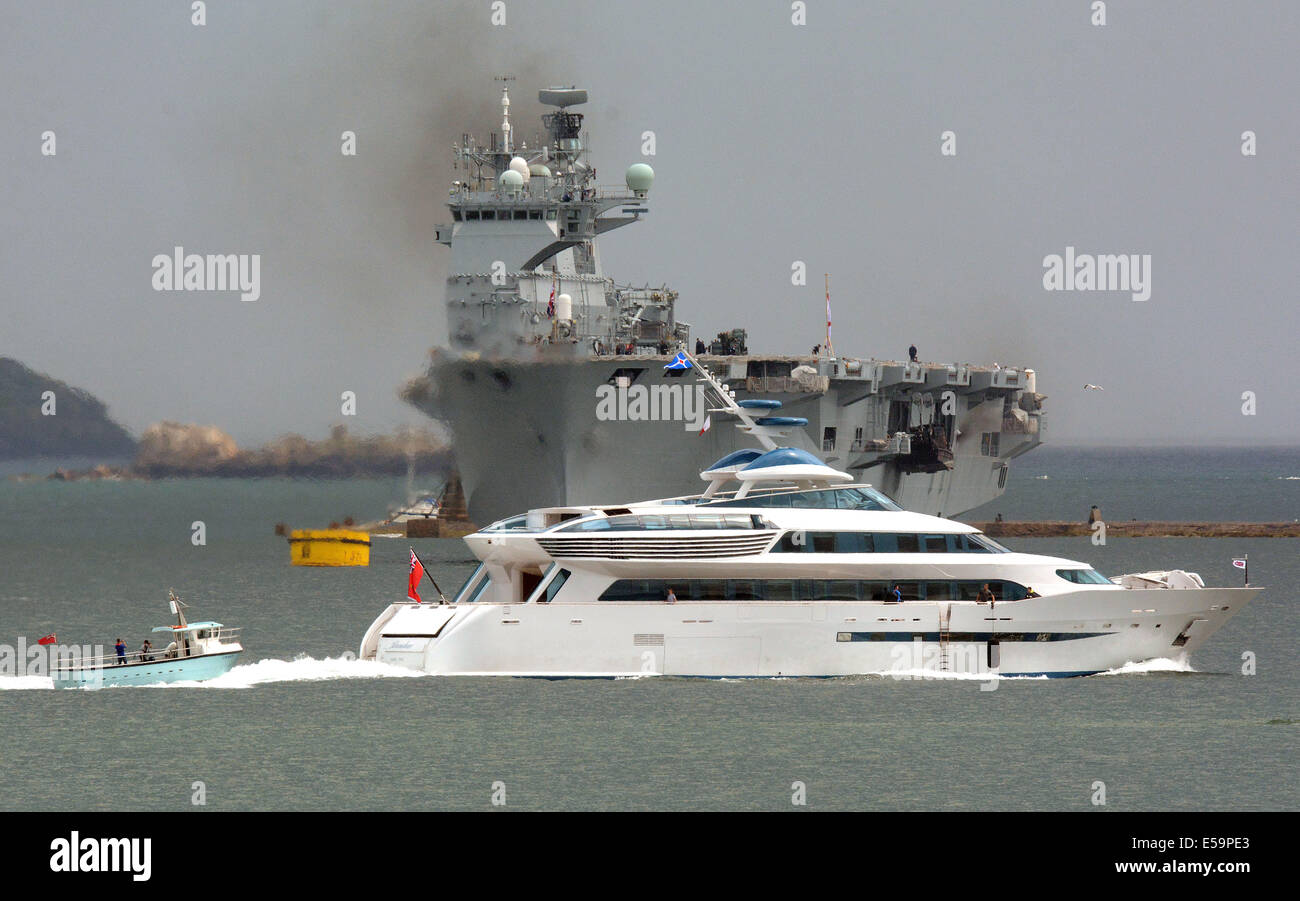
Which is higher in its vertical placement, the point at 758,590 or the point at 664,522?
the point at 664,522

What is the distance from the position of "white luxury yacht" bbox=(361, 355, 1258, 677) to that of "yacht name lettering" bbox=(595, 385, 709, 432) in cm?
3271

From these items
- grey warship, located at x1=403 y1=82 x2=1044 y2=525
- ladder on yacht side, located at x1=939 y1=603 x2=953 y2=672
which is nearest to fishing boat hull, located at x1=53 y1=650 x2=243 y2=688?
ladder on yacht side, located at x1=939 y1=603 x2=953 y2=672

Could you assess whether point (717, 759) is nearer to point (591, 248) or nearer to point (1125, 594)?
point (1125, 594)

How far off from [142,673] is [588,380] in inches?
1366

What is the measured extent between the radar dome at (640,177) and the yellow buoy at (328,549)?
1941 centimetres

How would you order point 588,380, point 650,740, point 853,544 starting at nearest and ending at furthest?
point 650,740
point 853,544
point 588,380

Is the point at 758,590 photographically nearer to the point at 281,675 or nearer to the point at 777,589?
the point at 777,589

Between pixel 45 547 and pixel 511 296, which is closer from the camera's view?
pixel 511 296

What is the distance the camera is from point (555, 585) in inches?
1388

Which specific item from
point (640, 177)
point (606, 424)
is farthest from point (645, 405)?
point (640, 177)

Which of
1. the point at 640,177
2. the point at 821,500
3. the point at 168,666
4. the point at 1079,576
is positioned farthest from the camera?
the point at 640,177

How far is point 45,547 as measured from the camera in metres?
107
